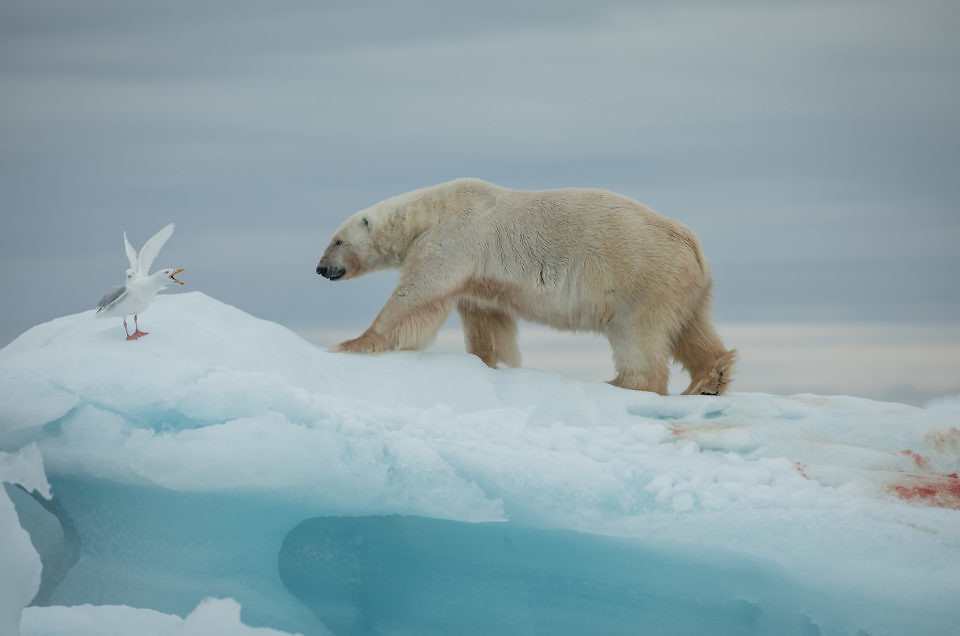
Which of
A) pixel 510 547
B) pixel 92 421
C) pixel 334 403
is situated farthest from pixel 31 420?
pixel 510 547

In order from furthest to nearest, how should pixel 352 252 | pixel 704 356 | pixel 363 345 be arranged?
pixel 352 252 < pixel 704 356 < pixel 363 345

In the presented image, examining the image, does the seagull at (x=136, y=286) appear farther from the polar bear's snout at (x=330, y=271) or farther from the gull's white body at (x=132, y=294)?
the polar bear's snout at (x=330, y=271)

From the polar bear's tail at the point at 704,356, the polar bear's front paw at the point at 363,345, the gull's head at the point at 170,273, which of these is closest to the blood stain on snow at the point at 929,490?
the polar bear's tail at the point at 704,356

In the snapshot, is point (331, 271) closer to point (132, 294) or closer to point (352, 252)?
point (352, 252)

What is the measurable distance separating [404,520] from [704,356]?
14.3 feet

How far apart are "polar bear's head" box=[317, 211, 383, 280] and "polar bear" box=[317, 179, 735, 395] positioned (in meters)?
0.28

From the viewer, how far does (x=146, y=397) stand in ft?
20.5

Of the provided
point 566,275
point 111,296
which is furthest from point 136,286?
point 566,275

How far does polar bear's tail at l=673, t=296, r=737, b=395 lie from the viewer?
909 cm

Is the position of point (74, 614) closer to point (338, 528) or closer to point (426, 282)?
point (338, 528)

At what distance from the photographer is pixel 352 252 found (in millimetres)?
9812

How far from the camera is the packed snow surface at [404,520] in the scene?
545 cm

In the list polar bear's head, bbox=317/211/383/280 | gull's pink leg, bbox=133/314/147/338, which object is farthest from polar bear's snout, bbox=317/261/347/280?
gull's pink leg, bbox=133/314/147/338

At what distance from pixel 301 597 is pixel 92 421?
5.75 ft
